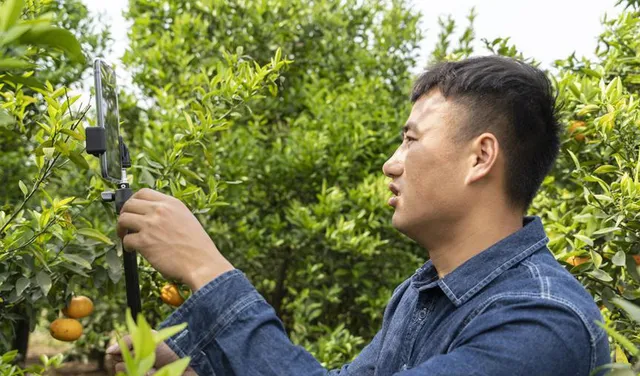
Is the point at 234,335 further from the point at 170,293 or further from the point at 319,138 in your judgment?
the point at 319,138

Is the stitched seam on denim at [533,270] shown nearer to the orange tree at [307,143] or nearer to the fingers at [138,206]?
the fingers at [138,206]

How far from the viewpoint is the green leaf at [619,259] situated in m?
2.91

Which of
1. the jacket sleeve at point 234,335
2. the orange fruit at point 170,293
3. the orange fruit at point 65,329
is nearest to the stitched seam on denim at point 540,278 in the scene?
the jacket sleeve at point 234,335

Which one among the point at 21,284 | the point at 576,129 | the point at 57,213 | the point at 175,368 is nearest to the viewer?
the point at 175,368

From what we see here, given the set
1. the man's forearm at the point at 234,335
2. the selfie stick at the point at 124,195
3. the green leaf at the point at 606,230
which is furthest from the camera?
the green leaf at the point at 606,230

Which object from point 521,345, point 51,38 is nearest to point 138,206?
point 51,38

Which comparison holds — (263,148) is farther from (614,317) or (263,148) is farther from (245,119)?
(614,317)

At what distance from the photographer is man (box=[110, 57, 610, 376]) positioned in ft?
4.95

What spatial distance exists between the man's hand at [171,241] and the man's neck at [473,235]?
568 millimetres

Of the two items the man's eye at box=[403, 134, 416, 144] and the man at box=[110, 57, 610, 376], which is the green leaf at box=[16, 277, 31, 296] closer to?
the man at box=[110, 57, 610, 376]

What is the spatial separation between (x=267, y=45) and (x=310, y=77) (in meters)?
0.34

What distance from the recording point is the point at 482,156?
1890 millimetres

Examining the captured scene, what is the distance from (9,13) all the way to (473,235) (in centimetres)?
106

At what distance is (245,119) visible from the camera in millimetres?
5332
